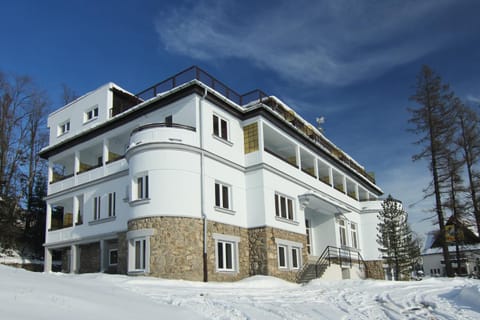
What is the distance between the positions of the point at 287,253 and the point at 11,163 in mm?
23287

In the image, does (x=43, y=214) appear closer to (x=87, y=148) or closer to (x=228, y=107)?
(x=87, y=148)

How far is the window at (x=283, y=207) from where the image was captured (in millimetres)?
23595

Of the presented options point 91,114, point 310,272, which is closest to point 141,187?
point 91,114

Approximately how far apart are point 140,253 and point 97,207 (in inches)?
252

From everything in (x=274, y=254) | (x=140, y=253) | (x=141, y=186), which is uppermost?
(x=141, y=186)

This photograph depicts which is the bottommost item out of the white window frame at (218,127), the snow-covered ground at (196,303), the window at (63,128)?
the snow-covered ground at (196,303)

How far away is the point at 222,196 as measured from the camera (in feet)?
72.1

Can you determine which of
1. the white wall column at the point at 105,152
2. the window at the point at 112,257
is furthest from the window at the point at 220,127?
the window at the point at 112,257

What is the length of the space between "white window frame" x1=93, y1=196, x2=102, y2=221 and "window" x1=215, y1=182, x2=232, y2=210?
671 centimetres

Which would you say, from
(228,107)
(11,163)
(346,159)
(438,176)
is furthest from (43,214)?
(438,176)

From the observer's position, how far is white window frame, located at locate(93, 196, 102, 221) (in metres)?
24.1

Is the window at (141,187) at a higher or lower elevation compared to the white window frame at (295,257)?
higher

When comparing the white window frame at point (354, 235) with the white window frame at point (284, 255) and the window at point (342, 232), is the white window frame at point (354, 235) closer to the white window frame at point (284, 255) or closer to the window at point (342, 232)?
the window at point (342, 232)

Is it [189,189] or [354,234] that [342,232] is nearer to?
[354,234]
